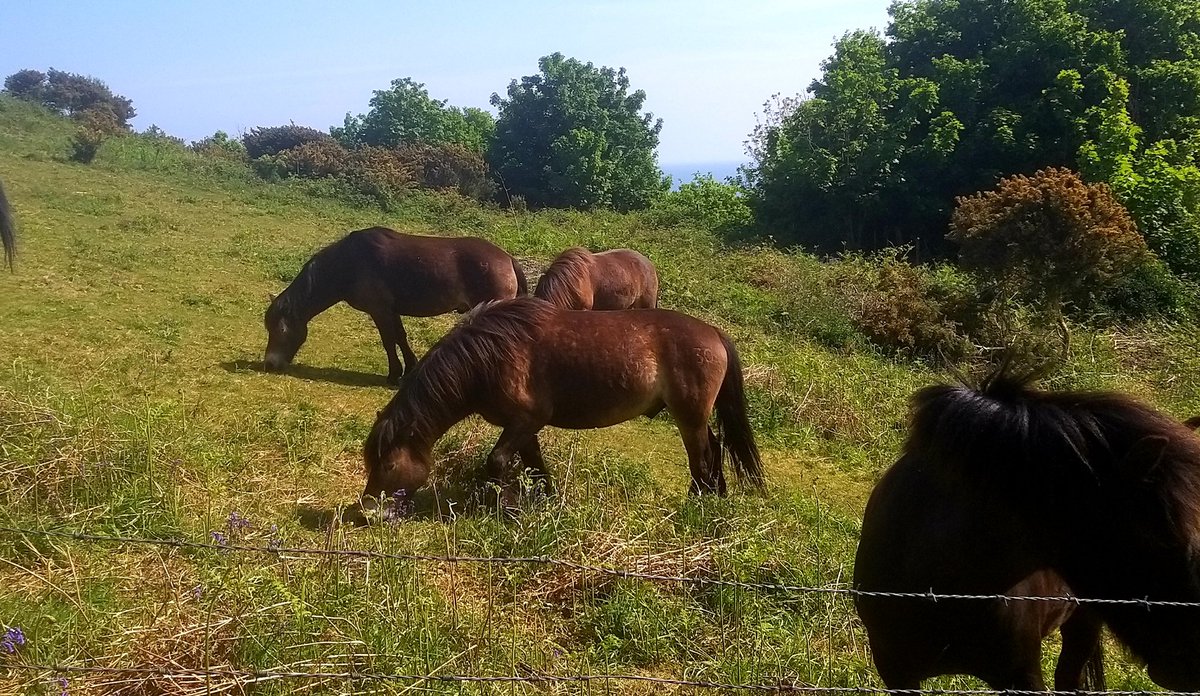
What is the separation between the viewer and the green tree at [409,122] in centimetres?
3172

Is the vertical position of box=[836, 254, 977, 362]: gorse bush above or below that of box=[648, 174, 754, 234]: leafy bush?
below

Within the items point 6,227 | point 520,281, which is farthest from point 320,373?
point 6,227

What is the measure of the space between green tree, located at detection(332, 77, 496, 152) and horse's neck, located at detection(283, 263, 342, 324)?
23234 mm

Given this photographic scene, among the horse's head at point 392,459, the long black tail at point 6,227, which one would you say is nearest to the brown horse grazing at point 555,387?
the horse's head at point 392,459

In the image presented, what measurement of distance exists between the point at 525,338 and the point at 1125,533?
3752 millimetres

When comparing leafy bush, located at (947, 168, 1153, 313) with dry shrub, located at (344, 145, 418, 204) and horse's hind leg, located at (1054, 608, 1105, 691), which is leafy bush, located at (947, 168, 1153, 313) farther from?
dry shrub, located at (344, 145, 418, 204)

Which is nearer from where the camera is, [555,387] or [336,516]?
[336,516]

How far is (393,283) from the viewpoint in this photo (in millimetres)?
8578

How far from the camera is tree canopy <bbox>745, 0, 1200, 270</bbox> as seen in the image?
1786cm

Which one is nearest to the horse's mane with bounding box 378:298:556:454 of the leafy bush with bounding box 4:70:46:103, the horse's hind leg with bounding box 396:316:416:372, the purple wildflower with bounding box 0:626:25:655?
the purple wildflower with bounding box 0:626:25:655

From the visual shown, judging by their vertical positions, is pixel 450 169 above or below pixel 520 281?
above

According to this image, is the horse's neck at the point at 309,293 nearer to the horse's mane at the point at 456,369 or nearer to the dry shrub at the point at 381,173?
the horse's mane at the point at 456,369

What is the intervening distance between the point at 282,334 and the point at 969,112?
17.7 meters

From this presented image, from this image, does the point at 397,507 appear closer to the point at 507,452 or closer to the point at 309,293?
the point at 507,452
